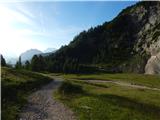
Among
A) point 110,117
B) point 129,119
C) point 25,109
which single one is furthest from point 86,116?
point 25,109

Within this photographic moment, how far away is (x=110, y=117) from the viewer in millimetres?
30656

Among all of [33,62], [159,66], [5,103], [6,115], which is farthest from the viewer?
[159,66]

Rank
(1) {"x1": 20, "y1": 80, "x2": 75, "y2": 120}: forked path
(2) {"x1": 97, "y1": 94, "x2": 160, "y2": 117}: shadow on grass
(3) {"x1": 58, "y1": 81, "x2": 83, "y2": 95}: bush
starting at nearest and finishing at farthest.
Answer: (1) {"x1": 20, "y1": 80, "x2": 75, "y2": 120}: forked path → (2) {"x1": 97, "y1": 94, "x2": 160, "y2": 117}: shadow on grass → (3) {"x1": 58, "y1": 81, "x2": 83, "y2": 95}: bush

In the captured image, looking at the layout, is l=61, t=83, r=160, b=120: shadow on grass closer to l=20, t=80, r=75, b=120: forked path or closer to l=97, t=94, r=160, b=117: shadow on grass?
l=97, t=94, r=160, b=117: shadow on grass

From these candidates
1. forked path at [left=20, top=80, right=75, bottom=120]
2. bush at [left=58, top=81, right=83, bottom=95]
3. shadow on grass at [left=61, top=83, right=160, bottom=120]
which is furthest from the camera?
bush at [left=58, top=81, right=83, bottom=95]

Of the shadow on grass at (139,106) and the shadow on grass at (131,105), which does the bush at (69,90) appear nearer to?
the shadow on grass at (131,105)

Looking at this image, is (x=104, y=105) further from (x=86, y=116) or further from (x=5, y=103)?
(x=5, y=103)

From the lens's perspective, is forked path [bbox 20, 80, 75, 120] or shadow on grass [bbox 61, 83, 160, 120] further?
shadow on grass [bbox 61, 83, 160, 120]

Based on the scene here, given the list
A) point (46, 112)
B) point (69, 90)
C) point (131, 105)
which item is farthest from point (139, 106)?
point (69, 90)

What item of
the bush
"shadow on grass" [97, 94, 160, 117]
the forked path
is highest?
the bush

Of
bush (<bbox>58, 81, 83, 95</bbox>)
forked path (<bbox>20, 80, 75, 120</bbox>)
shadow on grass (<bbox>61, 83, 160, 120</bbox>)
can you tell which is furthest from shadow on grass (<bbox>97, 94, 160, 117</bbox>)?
bush (<bbox>58, 81, 83, 95</bbox>)

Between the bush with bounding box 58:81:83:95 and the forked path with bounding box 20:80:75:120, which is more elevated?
the bush with bounding box 58:81:83:95

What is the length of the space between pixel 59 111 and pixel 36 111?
275cm

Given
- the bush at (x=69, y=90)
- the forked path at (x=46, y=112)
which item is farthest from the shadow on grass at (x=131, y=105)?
the forked path at (x=46, y=112)
